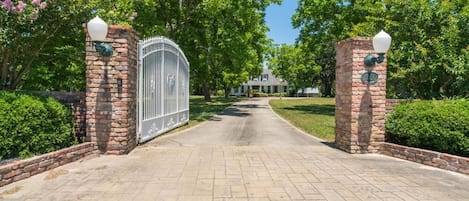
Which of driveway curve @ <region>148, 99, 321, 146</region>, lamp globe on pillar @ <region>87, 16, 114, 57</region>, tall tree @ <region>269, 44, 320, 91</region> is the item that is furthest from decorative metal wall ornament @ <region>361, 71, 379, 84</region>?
tall tree @ <region>269, 44, 320, 91</region>

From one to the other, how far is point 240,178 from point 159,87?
4765 millimetres

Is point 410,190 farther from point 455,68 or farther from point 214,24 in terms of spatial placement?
point 214,24

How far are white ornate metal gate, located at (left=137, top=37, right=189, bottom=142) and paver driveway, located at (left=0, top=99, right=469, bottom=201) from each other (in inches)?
39.9

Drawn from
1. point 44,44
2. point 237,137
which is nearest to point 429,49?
point 237,137

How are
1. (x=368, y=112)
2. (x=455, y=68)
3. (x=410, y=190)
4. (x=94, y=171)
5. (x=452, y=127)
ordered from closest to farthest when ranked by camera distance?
(x=410, y=190) → (x=94, y=171) → (x=452, y=127) → (x=368, y=112) → (x=455, y=68)

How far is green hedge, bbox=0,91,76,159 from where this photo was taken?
468cm

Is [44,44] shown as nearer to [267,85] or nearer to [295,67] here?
[295,67]

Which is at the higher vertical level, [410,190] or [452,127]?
[452,127]

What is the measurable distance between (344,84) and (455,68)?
9.70 ft

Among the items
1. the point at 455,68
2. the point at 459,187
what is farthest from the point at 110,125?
the point at 455,68

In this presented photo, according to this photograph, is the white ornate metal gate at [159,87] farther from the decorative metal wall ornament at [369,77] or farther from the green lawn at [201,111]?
the decorative metal wall ornament at [369,77]

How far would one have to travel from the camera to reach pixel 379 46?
6547mm

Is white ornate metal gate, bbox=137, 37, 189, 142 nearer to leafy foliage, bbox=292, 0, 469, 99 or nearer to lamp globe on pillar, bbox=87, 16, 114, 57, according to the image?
lamp globe on pillar, bbox=87, 16, 114, 57

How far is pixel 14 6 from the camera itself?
6.02m
